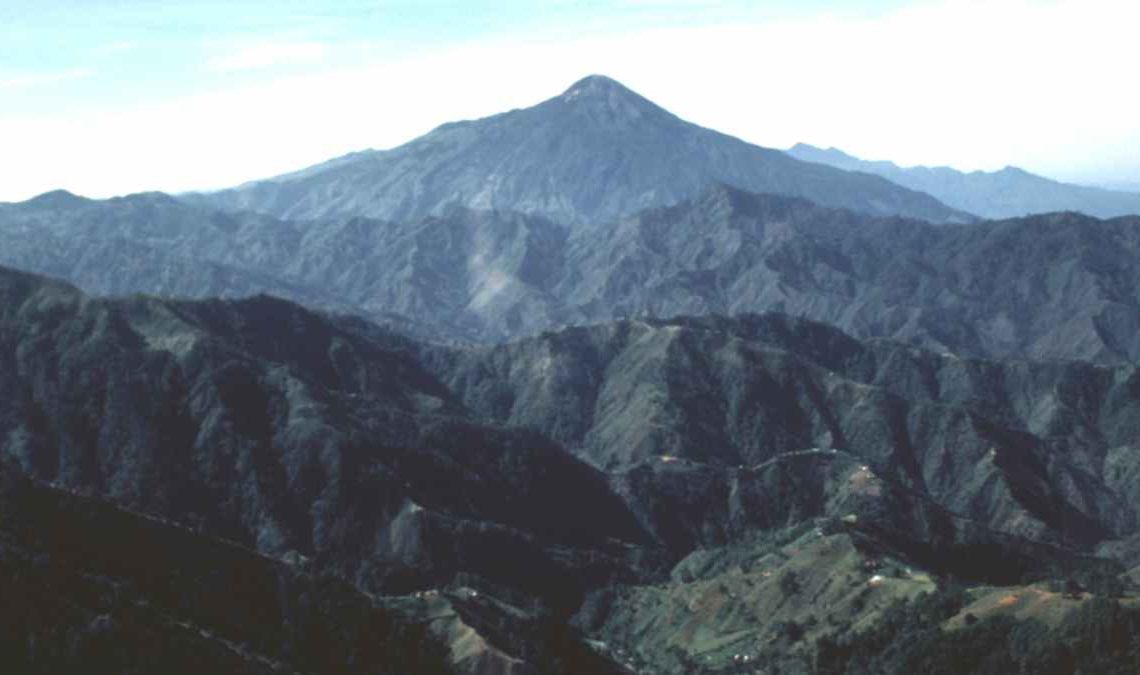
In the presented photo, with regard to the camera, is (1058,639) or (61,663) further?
(1058,639)

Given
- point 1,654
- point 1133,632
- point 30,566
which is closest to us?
point 1,654

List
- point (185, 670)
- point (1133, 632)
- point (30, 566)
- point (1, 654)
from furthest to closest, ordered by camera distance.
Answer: point (1133, 632) < point (30, 566) < point (185, 670) < point (1, 654)

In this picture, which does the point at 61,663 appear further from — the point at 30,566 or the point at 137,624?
the point at 30,566

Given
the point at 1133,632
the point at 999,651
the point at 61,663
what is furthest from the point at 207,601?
the point at 1133,632

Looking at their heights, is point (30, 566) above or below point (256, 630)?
above

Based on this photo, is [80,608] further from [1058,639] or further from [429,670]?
[1058,639]

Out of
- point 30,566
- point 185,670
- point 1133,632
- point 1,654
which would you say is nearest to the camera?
point 1,654

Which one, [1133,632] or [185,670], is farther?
[1133,632]

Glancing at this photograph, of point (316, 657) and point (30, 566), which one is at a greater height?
point (30, 566)

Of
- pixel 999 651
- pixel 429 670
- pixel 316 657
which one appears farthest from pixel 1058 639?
pixel 316 657
